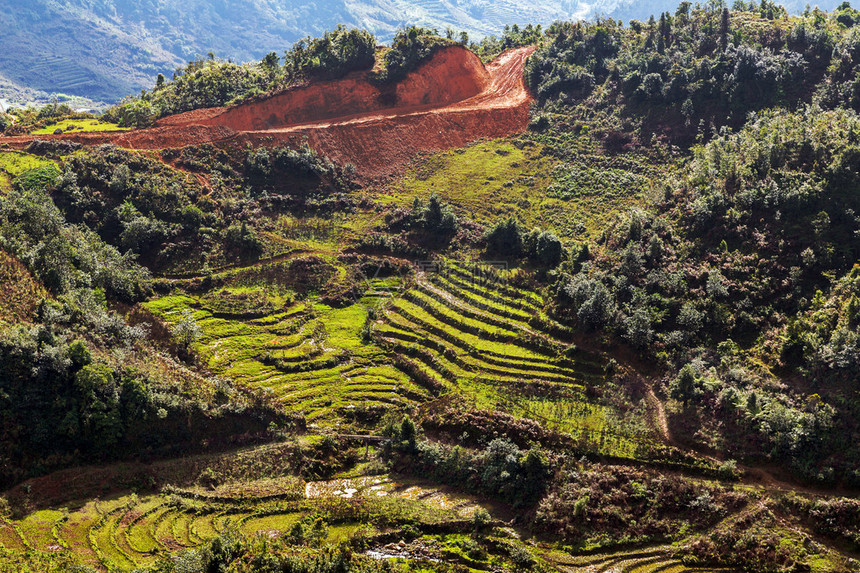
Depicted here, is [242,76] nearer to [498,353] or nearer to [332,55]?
[332,55]

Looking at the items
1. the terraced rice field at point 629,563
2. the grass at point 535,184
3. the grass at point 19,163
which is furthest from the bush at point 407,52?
the terraced rice field at point 629,563

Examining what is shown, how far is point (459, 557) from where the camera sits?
36438mm

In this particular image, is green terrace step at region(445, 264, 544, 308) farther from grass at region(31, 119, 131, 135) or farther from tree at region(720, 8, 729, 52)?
tree at region(720, 8, 729, 52)

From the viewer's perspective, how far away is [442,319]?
5525 centimetres

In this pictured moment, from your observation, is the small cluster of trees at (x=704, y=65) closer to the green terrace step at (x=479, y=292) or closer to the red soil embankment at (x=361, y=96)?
the red soil embankment at (x=361, y=96)

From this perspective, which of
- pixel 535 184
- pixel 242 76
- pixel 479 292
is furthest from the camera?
pixel 242 76

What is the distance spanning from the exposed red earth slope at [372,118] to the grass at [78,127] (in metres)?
2.52

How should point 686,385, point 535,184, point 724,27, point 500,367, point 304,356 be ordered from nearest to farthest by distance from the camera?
point 686,385, point 500,367, point 304,356, point 535,184, point 724,27

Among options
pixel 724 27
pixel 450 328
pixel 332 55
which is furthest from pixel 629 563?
pixel 332 55

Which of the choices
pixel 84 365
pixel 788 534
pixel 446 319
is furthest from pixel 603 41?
pixel 84 365

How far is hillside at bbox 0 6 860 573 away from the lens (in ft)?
124

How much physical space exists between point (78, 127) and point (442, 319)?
48.4 metres

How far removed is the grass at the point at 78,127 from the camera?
236 ft

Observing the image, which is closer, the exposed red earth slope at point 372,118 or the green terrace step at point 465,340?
the green terrace step at point 465,340
